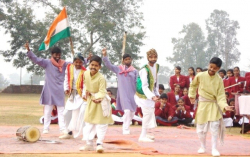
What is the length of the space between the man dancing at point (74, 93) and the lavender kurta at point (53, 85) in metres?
0.59

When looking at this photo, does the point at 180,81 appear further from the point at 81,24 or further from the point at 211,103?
the point at 81,24

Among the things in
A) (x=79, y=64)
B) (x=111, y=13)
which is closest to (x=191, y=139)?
(x=79, y=64)

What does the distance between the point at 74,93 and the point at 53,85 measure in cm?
107

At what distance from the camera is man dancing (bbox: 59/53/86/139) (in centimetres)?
1058

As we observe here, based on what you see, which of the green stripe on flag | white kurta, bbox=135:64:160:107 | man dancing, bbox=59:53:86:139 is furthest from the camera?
the green stripe on flag

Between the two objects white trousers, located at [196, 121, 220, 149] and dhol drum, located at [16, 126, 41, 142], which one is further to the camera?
dhol drum, located at [16, 126, 41, 142]

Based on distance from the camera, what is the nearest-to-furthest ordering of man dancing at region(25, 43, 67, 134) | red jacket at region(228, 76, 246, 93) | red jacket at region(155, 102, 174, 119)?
man dancing at region(25, 43, 67, 134) < red jacket at region(155, 102, 174, 119) < red jacket at region(228, 76, 246, 93)

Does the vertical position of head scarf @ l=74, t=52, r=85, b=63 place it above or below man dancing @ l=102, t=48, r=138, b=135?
above

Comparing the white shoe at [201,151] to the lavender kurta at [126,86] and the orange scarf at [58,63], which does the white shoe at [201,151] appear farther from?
the orange scarf at [58,63]

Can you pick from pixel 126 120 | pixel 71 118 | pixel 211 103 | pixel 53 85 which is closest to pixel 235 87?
pixel 126 120

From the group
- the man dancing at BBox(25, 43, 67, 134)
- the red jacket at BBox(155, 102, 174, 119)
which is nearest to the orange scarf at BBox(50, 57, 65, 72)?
the man dancing at BBox(25, 43, 67, 134)

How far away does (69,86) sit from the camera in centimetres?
1103

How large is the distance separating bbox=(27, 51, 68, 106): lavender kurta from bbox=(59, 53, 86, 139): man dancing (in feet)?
1.92

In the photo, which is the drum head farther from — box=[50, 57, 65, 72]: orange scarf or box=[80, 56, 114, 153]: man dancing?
box=[50, 57, 65, 72]: orange scarf
